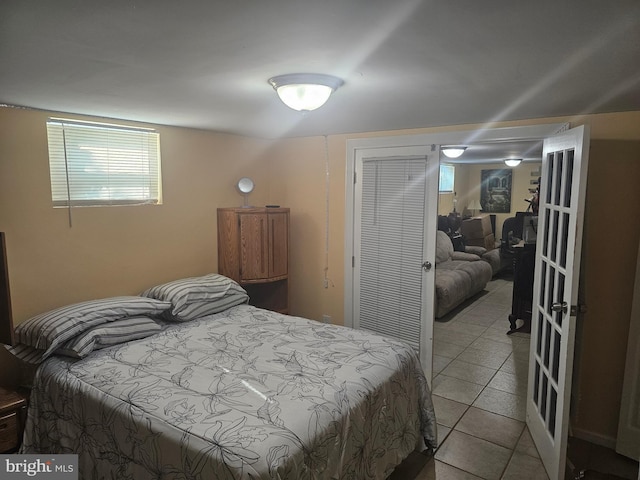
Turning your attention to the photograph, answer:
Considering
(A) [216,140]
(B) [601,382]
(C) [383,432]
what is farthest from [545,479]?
(A) [216,140]

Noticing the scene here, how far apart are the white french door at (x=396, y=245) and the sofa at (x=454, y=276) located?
141 cm

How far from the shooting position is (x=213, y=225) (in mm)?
3805

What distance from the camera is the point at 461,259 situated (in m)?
6.49

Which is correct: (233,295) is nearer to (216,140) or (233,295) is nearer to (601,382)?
(216,140)

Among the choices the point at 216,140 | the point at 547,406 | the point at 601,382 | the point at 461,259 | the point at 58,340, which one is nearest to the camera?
the point at 58,340

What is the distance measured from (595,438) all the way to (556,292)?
3.78ft

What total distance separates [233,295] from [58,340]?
1.32m

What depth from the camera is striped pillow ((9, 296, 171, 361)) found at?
237cm

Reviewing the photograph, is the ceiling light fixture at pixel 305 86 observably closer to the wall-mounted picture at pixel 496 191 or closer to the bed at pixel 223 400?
the bed at pixel 223 400

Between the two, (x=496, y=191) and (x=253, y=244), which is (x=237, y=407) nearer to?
(x=253, y=244)

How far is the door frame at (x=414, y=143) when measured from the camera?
2.88m

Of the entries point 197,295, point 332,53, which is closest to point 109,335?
point 197,295

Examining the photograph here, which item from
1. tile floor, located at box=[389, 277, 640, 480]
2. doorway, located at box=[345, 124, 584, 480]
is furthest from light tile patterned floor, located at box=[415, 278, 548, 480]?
doorway, located at box=[345, 124, 584, 480]

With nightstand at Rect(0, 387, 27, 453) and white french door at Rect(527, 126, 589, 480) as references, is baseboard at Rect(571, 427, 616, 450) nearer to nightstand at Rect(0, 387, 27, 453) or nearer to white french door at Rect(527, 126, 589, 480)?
white french door at Rect(527, 126, 589, 480)
